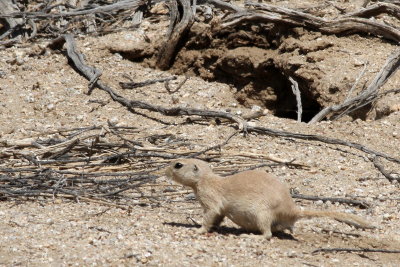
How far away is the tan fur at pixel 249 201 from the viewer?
4567 mm

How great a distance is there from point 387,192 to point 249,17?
3.86 metres

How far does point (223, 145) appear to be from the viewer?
671 cm

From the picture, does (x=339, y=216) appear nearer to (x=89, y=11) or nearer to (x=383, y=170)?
(x=383, y=170)

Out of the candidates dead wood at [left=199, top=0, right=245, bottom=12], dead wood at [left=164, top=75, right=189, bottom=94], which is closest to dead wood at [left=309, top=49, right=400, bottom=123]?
dead wood at [left=164, top=75, right=189, bottom=94]

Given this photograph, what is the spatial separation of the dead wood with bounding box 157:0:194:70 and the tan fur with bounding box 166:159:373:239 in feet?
14.6

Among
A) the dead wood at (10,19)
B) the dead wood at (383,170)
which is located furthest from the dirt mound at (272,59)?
the dead wood at (10,19)

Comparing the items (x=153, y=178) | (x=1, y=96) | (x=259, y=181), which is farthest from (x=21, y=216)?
(x=1, y=96)

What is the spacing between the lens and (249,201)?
459 centimetres

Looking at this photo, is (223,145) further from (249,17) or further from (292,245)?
(249,17)

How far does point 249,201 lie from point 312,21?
4.67 meters

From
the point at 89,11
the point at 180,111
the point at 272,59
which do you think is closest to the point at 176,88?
the point at 180,111

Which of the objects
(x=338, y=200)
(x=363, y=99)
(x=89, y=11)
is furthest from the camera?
(x=89, y=11)

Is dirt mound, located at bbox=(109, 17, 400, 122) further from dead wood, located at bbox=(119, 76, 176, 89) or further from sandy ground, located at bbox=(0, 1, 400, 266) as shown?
dead wood, located at bbox=(119, 76, 176, 89)

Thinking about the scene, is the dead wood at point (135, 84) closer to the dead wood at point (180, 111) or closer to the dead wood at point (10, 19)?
the dead wood at point (180, 111)
